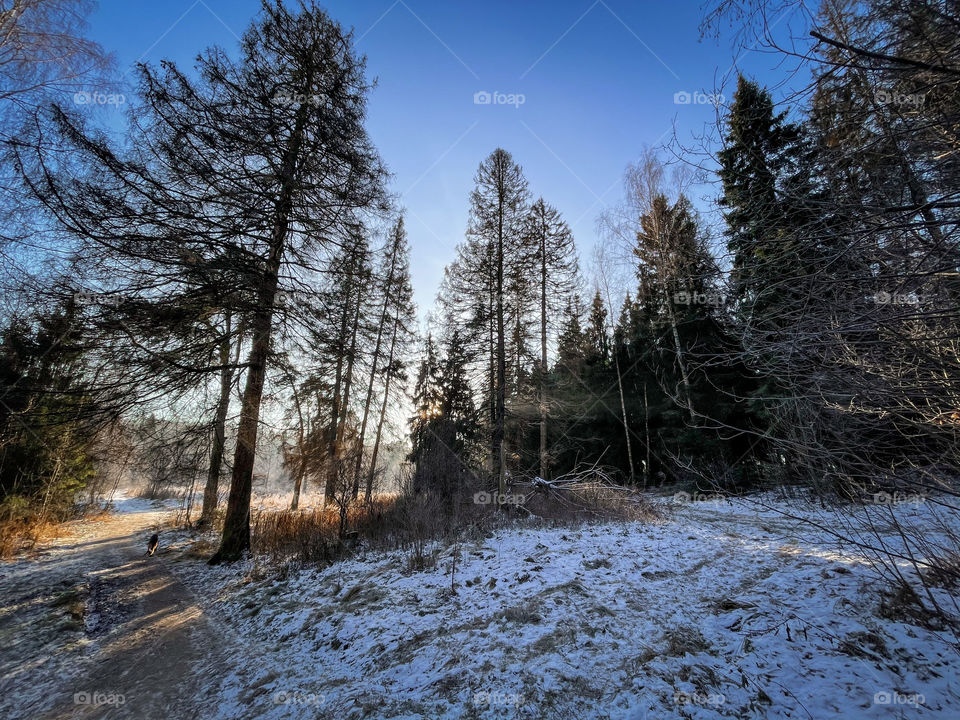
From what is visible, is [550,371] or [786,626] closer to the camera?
[786,626]

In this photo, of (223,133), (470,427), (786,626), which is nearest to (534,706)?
(786,626)

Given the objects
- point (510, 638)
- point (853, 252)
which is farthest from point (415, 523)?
point (853, 252)

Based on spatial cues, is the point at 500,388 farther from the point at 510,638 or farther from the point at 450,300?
the point at 510,638

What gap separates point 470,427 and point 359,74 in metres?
10.8

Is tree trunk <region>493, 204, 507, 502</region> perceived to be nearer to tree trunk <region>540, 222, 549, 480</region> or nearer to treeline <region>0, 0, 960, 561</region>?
treeline <region>0, 0, 960, 561</region>

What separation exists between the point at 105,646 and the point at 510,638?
4907 millimetres

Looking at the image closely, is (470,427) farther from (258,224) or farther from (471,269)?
(258,224)

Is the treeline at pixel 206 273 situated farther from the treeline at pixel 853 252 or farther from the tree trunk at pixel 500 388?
the treeline at pixel 853 252

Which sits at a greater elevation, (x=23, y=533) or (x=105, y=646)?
(x=23, y=533)

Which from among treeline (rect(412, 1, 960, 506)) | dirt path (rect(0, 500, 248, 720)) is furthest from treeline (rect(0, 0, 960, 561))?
dirt path (rect(0, 500, 248, 720))

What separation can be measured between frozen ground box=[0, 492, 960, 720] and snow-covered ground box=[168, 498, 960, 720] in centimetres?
2

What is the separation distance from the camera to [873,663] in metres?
2.39

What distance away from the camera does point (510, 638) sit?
3.35 metres

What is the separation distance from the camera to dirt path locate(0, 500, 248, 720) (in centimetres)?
313
